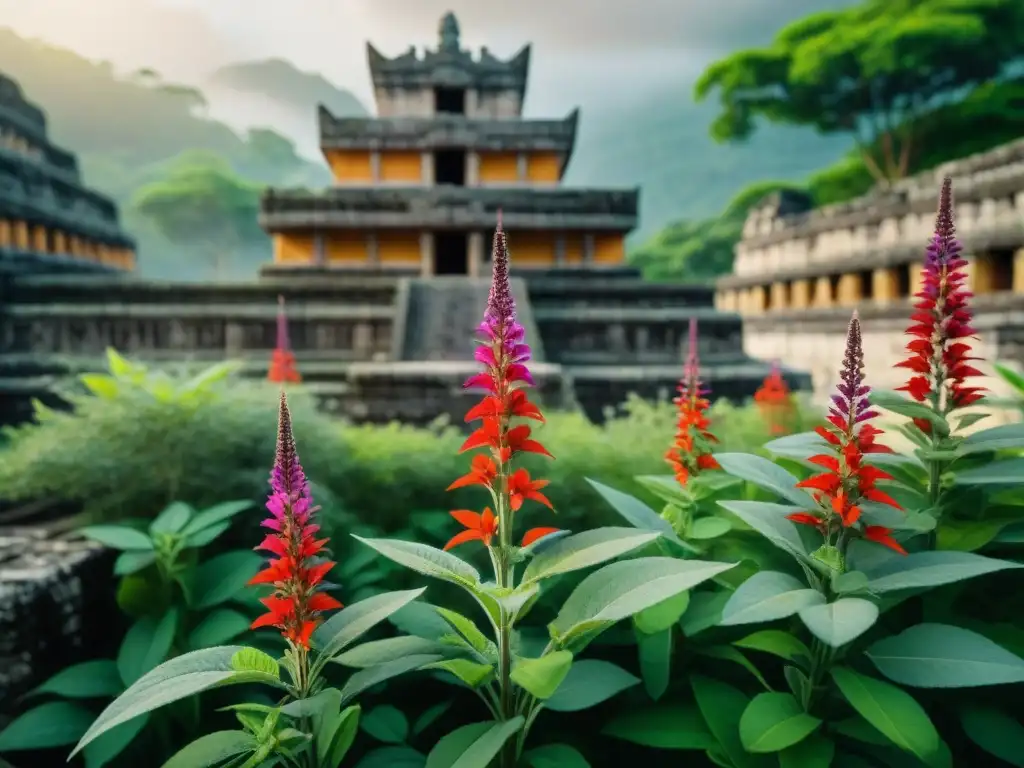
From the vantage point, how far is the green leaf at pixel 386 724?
6.15ft

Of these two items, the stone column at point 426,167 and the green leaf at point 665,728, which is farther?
the stone column at point 426,167

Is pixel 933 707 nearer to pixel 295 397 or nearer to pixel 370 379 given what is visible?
pixel 295 397

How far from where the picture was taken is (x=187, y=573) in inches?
95.7

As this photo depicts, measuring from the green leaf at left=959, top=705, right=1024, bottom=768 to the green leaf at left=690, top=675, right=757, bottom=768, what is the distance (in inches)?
22.6

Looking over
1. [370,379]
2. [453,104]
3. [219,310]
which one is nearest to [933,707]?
[370,379]

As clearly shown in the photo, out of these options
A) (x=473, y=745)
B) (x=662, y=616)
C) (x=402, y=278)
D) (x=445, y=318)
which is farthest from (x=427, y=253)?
→ (x=473, y=745)

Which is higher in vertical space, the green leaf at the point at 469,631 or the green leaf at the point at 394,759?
the green leaf at the point at 469,631

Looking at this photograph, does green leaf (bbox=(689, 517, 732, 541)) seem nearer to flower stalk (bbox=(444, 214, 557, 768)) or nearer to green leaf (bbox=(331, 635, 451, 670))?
flower stalk (bbox=(444, 214, 557, 768))

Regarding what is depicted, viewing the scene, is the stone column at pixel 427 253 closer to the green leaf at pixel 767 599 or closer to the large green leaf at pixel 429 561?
the large green leaf at pixel 429 561

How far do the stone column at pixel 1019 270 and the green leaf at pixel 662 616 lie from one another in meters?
11.9

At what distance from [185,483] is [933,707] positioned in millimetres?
3284

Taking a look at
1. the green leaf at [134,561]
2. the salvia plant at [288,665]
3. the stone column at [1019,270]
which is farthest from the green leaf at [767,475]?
the stone column at [1019,270]

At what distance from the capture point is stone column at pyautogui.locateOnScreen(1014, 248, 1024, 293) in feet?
33.3

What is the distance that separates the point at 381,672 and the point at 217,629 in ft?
3.54
